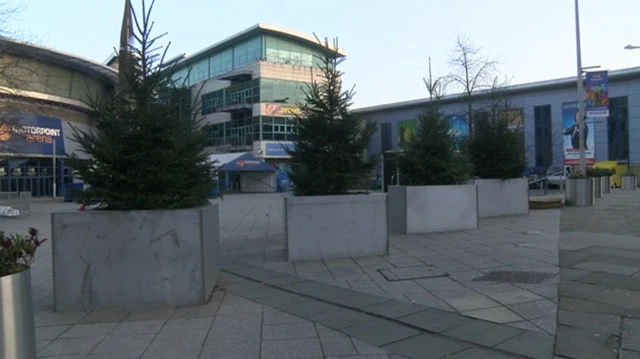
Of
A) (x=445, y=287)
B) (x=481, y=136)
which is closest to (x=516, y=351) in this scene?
(x=445, y=287)

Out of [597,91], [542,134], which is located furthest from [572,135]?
[542,134]

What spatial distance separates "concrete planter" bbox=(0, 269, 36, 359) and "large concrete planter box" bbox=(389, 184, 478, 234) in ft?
31.7

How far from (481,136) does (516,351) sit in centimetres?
1285

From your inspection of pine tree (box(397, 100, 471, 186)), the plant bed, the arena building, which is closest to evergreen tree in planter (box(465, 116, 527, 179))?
pine tree (box(397, 100, 471, 186))

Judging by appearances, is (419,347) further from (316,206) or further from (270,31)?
(270,31)

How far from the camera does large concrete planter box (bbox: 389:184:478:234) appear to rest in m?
12.4

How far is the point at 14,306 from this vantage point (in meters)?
3.60

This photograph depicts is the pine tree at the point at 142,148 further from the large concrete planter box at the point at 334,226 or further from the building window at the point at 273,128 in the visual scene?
the building window at the point at 273,128

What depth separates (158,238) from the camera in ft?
21.1

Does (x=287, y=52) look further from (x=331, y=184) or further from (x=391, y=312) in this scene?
(x=391, y=312)

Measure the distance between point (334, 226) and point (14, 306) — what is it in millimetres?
6355

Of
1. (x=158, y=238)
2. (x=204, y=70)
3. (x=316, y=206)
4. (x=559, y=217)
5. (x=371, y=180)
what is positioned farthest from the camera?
(x=204, y=70)

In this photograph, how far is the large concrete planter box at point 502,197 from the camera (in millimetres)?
16156

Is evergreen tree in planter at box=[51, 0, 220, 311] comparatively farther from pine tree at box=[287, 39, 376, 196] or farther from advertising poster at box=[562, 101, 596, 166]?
advertising poster at box=[562, 101, 596, 166]
